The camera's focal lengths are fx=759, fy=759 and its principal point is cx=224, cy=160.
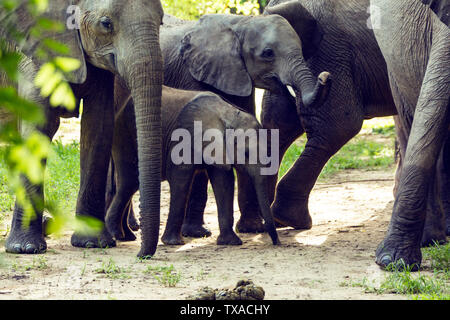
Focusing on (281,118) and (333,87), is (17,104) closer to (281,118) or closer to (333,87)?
(333,87)

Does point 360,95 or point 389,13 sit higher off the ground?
point 389,13

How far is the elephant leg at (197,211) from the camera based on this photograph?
19.3ft

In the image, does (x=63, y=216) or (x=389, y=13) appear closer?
(x=63, y=216)

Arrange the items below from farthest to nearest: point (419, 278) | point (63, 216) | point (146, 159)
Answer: point (146, 159)
point (419, 278)
point (63, 216)

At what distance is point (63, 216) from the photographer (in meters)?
0.85

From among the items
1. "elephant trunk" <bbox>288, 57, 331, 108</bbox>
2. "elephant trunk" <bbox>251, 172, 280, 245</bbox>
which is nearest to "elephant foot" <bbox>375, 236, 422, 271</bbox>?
"elephant trunk" <bbox>251, 172, 280, 245</bbox>

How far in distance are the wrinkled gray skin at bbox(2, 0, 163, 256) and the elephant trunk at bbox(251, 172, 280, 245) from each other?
98 cm

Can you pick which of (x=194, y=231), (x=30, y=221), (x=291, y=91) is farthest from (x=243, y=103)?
(x=30, y=221)

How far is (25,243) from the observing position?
4.92m

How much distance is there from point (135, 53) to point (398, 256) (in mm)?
1993

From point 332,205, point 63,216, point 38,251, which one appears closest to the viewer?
point 63,216

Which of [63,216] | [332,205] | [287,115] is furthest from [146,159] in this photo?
[63,216]
